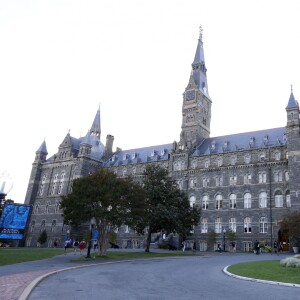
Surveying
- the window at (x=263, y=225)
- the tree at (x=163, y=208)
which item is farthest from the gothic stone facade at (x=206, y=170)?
the tree at (x=163, y=208)

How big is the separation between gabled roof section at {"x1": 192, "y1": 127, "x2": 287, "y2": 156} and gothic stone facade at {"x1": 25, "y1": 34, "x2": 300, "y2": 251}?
5 cm

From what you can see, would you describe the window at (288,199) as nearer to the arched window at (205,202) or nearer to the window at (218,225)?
the window at (218,225)

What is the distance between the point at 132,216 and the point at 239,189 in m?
30.1

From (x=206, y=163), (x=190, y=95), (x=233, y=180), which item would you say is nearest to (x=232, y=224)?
(x=233, y=180)

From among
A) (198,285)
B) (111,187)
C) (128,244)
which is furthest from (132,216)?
(128,244)

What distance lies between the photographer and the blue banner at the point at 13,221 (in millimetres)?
25277

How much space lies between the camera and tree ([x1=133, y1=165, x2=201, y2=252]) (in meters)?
44.2

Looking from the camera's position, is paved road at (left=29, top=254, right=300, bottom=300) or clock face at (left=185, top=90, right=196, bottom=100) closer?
paved road at (left=29, top=254, right=300, bottom=300)

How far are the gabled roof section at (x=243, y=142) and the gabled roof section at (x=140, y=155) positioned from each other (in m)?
8.87

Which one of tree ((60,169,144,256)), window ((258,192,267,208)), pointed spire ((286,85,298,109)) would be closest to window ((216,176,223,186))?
window ((258,192,267,208))

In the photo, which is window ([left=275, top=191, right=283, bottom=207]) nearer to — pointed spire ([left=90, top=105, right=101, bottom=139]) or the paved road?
the paved road

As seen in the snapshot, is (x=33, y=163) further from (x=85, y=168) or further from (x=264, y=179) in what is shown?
(x=264, y=179)

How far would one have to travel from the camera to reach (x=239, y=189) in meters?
61.5

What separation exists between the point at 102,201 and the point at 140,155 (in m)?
47.5
